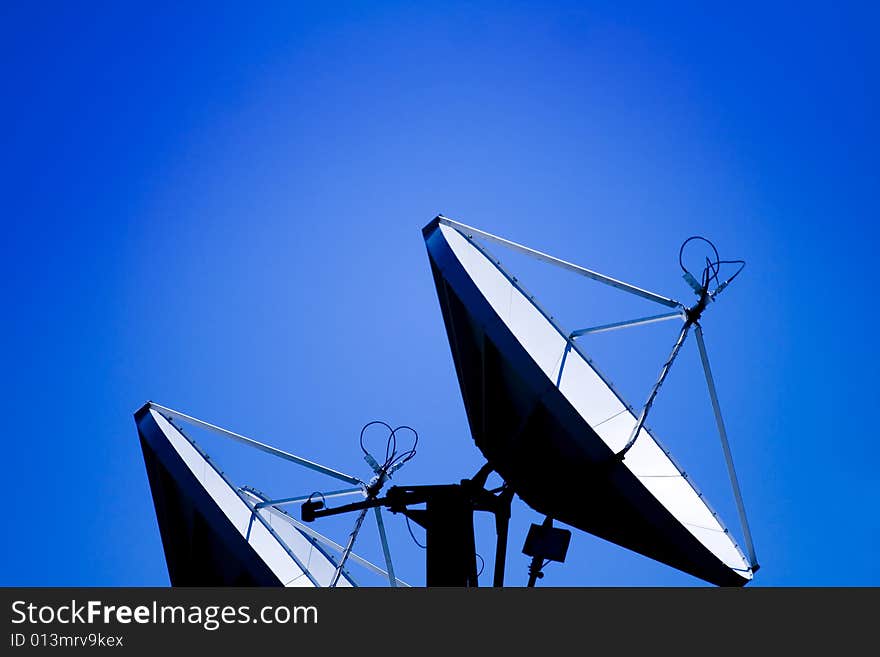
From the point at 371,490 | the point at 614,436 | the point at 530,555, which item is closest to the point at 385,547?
the point at 371,490

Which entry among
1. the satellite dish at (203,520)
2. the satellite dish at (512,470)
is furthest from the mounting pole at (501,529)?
the satellite dish at (203,520)

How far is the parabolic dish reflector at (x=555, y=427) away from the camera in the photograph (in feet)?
62.5

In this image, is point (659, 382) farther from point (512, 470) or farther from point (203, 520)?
point (203, 520)

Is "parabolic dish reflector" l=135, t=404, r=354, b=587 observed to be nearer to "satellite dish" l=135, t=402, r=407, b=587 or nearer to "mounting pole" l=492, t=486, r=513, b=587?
"satellite dish" l=135, t=402, r=407, b=587

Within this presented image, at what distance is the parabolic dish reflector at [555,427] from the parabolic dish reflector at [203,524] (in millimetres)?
5459

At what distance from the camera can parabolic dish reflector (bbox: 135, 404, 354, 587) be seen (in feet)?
66.9

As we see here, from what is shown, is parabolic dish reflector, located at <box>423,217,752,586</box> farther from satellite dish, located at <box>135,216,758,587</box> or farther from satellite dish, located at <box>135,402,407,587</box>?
satellite dish, located at <box>135,402,407,587</box>

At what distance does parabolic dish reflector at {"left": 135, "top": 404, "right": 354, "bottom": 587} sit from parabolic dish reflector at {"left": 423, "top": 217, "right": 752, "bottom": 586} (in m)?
5.46

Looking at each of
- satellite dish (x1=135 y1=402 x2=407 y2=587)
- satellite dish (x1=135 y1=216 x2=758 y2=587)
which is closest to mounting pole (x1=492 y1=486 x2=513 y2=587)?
satellite dish (x1=135 y1=216 x2=758 y2=587)

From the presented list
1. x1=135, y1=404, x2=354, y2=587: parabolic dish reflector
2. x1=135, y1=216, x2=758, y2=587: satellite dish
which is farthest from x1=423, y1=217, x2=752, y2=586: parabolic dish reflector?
x1=135, y1=404, x2=354, y2=587: parabolic dish reflector

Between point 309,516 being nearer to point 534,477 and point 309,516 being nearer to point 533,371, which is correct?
point 534,477

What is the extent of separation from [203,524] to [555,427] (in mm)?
8482

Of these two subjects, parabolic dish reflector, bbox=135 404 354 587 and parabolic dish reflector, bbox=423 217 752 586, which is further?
parabolic dish reflector, bbox=135 404 354 587
